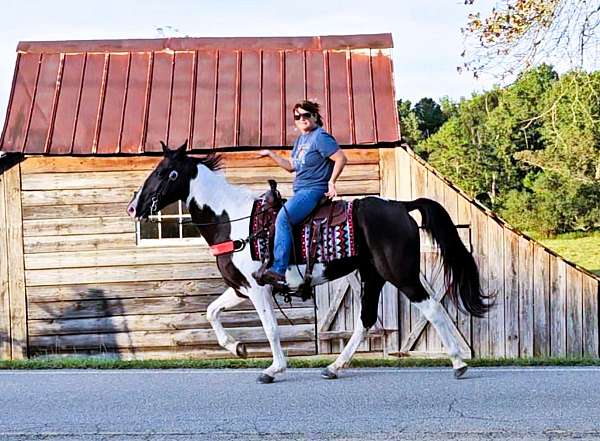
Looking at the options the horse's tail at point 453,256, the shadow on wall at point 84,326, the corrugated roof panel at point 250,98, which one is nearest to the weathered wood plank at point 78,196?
the shadow on wall at point 84,326

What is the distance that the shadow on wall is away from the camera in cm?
1157

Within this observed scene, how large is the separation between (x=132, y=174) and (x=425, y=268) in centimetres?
500

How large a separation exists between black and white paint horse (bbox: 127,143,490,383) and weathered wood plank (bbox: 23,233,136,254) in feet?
15.4

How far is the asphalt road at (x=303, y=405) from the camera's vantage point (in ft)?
16.5

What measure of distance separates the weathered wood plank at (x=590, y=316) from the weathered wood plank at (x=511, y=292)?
3.55ft

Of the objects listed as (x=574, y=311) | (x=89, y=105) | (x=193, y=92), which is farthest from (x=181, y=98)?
(x=574, y=311)

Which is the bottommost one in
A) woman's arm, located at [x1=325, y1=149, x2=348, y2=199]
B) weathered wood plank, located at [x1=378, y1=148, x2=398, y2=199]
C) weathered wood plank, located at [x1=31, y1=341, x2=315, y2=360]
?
weathered wood plank, located at [x1=31, y1=341, x2=315, y2=360]

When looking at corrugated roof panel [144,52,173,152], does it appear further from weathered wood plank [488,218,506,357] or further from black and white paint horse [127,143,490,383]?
weathered wood plank [488,218,506,357]

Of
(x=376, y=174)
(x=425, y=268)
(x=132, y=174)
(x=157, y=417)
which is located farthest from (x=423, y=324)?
(x=157, y=417)

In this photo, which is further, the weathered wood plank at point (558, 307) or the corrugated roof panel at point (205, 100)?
the weathered wood plank at point (558, 307)

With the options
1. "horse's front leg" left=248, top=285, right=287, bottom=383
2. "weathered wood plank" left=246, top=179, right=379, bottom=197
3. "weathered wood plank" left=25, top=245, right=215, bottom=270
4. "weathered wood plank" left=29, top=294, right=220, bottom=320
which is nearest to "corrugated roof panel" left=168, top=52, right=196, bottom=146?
"weathered wood plank" left=246, top=179, right=379, bottom=197

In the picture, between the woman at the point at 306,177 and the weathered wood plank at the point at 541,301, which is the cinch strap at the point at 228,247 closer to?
the woman at the point at 306,177

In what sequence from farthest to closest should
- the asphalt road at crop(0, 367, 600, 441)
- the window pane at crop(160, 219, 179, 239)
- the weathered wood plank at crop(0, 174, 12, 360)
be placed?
the window pane at crop(160, 219, 179, 239) < the weathered wood plank at crop(0, 174, 12, 360) < the asphalt road at crop(0, 367, 600, 441)

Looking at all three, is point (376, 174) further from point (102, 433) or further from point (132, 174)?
point (102, 433)
